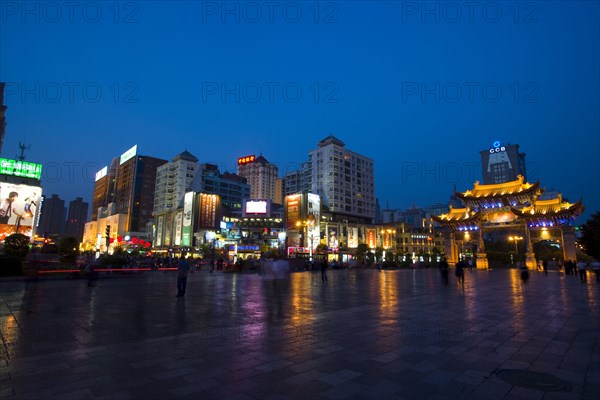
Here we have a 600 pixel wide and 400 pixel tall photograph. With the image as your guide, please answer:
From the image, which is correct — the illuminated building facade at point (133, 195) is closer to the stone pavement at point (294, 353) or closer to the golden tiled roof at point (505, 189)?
the golden tiled roof at point (505, 189)

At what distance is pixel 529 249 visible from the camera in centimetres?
4297

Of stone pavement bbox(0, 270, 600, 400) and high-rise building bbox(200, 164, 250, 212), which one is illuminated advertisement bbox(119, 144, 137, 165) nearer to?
high-rise building bbox(200, 164, 250, 212)

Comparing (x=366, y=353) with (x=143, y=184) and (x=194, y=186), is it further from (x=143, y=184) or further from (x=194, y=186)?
(x=143, y=184)

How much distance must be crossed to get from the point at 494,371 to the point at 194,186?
112011 mm

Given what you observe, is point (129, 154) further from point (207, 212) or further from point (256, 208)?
point (256, 208)

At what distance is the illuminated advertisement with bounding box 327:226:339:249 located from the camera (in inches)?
3393

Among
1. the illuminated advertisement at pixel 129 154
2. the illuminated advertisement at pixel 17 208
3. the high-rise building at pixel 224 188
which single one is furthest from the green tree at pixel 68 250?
the illuminated advertisement at pixel 129 154

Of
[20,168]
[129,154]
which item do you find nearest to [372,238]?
[20,168]

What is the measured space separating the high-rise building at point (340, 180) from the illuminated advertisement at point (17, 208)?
7028 cm

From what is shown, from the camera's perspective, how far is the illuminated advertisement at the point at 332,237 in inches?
3393

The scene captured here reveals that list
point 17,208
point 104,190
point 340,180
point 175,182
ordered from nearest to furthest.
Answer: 1. point 17,208
2. point 340,180
3. point 175,182
4. point 104,190

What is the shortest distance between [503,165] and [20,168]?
147812 millimetres

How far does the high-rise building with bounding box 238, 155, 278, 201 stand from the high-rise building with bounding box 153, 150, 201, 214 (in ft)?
143

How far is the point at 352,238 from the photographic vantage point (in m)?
90.7
